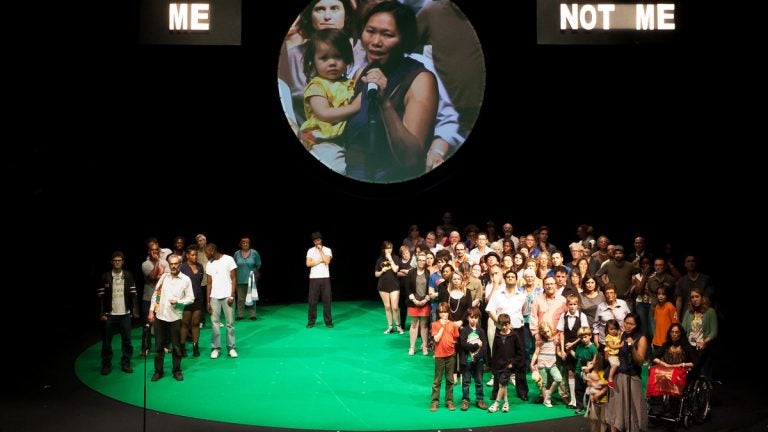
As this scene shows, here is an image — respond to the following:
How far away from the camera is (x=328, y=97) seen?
13.8 meters

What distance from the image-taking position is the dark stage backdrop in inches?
520

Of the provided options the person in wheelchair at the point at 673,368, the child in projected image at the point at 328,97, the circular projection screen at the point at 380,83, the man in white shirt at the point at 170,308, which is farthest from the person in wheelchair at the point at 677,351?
the child in projected image at the point at 328,97

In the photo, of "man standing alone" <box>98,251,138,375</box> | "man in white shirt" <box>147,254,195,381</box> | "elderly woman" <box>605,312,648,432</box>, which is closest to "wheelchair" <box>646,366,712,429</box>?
"elderly woman" <box>605,312,648,432</box>

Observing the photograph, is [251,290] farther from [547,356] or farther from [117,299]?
[547,356]

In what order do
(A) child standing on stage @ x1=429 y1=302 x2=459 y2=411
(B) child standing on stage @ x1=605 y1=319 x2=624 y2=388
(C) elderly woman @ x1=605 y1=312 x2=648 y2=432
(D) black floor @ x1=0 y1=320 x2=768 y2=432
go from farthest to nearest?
(A) child standing on stage @ x1=429 y1=302 x2=459 y2=411 < (D) black floor @ x1=0 y1=320 x2=768 y2=432 < (B) child standing on stage @ x1=605 y1=319 x2=624 y2=388 < (C) elderly woman @ x1=605 y1=312 x2=648 y2=432

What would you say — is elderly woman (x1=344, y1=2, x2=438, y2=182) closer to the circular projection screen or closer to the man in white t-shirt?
the circular projection screen

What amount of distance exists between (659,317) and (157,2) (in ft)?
21.3

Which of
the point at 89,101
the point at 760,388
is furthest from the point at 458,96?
the point at 760,388

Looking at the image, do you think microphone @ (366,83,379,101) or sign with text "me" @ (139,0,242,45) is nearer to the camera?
sign with text "me" @ (139,0,242,45)

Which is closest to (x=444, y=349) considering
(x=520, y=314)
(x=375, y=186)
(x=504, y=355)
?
(x=504, y=355)

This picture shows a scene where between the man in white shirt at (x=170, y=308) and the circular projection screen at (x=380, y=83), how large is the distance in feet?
15.9

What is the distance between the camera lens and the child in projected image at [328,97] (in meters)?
13.7

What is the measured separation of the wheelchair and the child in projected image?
7289mm

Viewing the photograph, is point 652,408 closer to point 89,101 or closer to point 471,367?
point 471,367
